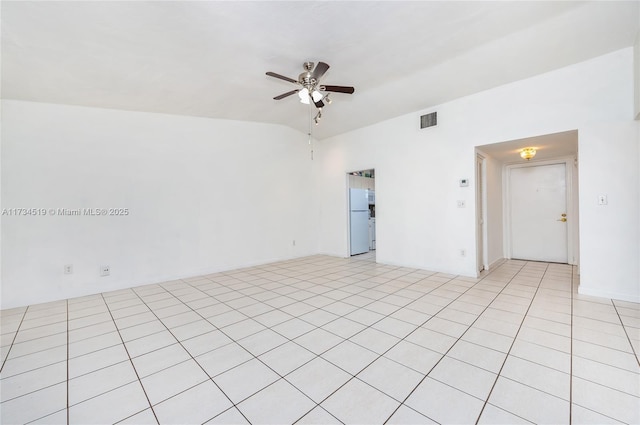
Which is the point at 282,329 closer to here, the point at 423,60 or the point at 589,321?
the point at 589,321

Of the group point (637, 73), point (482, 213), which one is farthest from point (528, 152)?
point (637, 73)

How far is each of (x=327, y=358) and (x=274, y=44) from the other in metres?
3.18

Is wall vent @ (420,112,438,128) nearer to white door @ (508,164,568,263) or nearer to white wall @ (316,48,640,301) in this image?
white wall @ (316,48,640,301)

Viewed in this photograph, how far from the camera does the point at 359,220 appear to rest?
6.58 metres

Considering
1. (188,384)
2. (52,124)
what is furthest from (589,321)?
(52,124)

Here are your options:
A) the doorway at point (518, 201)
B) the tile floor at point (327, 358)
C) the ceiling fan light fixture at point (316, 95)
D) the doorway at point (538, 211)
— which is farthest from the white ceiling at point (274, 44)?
the tile floor at point (327, 358)

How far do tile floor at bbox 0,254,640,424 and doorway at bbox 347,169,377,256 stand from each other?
2812 mm

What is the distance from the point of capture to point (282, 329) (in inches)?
100

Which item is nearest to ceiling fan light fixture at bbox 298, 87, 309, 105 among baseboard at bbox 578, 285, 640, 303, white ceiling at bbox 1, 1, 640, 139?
white ceiling at bbox 1, 1, 640, 139

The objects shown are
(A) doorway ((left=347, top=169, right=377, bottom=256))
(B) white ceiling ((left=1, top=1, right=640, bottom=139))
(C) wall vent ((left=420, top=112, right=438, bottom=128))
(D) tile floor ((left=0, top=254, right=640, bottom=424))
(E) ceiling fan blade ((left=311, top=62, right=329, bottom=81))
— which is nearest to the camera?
(D) tile floor ((left=0, top=254, right=640, bottom=424))

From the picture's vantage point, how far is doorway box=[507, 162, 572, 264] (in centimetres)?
513

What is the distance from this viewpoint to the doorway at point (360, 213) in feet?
20.7

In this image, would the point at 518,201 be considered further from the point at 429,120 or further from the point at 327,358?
the point at 327,358

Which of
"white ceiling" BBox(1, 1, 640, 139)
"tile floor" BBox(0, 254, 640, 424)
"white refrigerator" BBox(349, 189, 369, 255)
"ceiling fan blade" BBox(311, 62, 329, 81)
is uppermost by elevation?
"white ceiling" BBox(1, 1, 640, 139)
